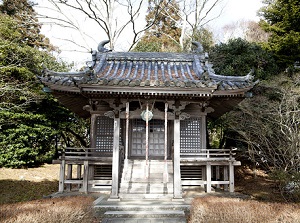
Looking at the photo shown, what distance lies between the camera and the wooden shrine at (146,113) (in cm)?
823

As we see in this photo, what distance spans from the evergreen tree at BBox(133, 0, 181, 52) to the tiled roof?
50.5 feet

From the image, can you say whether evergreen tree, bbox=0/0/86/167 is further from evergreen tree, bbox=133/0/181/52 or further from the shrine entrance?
evergreen tree, bbox=133/0/181/52

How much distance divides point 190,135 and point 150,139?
70.7 inches

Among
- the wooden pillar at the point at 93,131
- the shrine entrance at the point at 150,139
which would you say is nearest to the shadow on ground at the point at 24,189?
the wooden pillar at the point at 93,131

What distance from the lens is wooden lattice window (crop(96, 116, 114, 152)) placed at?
10883mm

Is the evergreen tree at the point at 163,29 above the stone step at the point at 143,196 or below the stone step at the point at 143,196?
above

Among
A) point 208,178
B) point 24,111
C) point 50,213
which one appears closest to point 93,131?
point 208,178

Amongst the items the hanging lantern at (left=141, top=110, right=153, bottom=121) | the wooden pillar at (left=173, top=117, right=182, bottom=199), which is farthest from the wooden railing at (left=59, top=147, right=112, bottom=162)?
the wooden pillar at (left=173, top=117, right=182, bottom=199)

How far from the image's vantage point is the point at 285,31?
59.7 feet

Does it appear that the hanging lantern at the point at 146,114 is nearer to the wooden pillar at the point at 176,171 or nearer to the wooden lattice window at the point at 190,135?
the wooden pillar at the point at 176,171

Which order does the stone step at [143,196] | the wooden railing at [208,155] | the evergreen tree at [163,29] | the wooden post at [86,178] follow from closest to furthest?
the stone step at [143,196]
the wooden post at [86,178]
the wooden railing at [208,155]
the evergreen tree at [163,29]

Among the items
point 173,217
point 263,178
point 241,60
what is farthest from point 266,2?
point 173,217

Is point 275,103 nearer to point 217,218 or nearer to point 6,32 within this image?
point 217,218

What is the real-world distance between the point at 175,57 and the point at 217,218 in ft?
26.3
